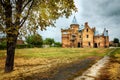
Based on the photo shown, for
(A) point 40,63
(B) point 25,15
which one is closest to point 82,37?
(A) point 40,63

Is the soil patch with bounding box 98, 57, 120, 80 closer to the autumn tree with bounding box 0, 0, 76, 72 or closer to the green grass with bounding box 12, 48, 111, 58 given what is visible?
the autumn tree with bounding box 0, 0, 76, 72

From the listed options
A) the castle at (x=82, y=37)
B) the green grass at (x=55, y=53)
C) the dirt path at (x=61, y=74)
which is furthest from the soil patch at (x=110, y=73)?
the castle at (x=82, y=37)

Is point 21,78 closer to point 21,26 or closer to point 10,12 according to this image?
point 21,26

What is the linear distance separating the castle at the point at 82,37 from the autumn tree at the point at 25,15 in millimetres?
80105

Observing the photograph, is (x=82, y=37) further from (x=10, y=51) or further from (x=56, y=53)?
(x=10, y=51)

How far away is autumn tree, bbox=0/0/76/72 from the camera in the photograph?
16.6 m

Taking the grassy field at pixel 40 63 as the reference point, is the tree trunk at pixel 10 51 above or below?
above

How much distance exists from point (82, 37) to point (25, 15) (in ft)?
270

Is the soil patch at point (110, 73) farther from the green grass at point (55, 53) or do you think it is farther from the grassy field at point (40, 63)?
the green grass at point (55, 53)

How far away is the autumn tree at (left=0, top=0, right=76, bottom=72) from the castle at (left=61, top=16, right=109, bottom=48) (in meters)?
80.1

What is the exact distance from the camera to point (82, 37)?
325 ft

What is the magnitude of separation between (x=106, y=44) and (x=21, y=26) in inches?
3464

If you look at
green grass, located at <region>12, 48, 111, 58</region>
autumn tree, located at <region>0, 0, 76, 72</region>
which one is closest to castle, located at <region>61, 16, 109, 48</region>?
green grass, located at <region>12, 48, 111, 58</region>

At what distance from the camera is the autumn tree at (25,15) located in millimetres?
16594
